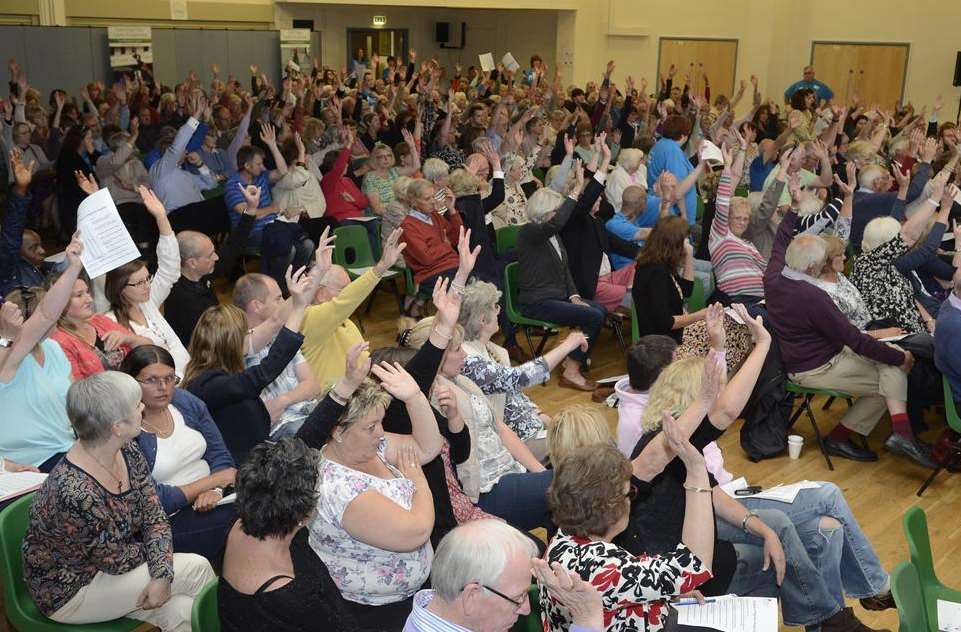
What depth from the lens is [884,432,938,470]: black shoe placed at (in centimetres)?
545

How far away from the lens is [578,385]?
6672 millimetres

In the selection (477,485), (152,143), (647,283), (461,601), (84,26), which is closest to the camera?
(461,601)

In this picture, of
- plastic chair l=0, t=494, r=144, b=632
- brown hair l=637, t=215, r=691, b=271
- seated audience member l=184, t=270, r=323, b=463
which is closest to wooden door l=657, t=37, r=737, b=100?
brown hair l=637, t=215, r=691, b=271

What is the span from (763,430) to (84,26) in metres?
12.7

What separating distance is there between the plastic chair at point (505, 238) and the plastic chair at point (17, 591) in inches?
197

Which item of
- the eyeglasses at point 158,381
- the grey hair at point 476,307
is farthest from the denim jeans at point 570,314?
the eyeglasses at point 158,381

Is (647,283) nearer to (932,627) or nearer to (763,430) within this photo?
(763,430)

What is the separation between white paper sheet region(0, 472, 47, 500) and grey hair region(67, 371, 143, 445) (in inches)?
19.0

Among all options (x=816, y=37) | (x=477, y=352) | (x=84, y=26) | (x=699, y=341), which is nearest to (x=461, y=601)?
(x=477, y=352)

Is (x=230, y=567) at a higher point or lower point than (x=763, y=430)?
higher

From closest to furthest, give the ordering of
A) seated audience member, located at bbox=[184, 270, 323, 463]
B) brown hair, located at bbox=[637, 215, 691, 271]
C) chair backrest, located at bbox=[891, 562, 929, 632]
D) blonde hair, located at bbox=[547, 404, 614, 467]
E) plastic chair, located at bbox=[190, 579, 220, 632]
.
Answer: plastic chair, located at bbox=[190, 579, 220, 632]
chair backrest, located at bbox=[891, 562, 929, 632]
blonde hair, located at bbox=[547, 404, 614, 467]
seated audience member, located at bbox=[184, 270, 323, 463]
brown hair, located at bbox=[637, 215, 691, 271]

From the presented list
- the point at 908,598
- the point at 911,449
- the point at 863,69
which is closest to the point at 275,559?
the point at 908,598

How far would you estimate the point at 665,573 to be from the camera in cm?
272

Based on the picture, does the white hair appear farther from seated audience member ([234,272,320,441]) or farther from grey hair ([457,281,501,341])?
seated audience member ([234,272,320,441])
